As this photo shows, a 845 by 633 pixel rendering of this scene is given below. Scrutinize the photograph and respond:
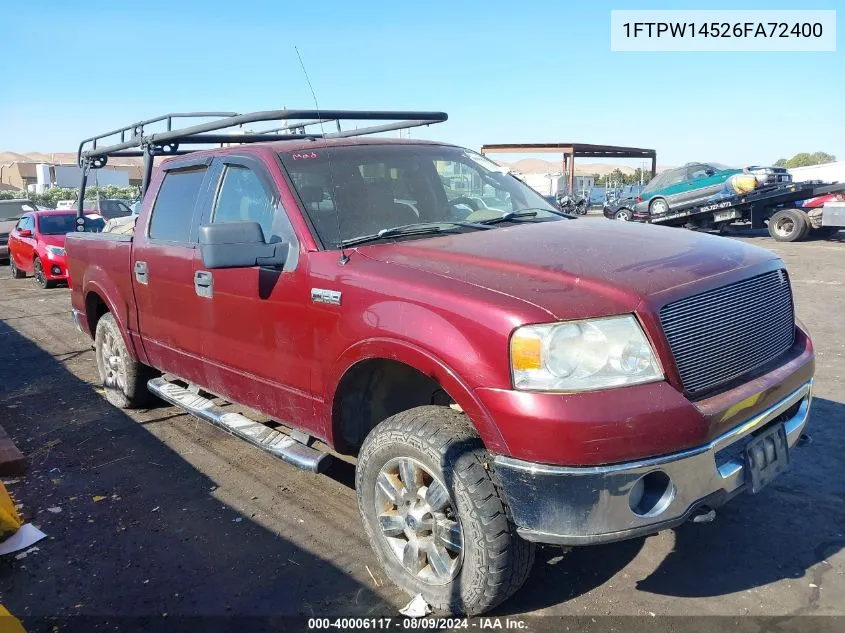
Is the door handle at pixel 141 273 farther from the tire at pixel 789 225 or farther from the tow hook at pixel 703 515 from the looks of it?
the tire at pixel 789 225

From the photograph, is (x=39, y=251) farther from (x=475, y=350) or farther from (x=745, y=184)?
(x=745, y=184)

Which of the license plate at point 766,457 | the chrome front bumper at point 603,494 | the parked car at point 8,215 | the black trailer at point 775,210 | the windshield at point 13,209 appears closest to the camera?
the chrome front bumper at point 603,494

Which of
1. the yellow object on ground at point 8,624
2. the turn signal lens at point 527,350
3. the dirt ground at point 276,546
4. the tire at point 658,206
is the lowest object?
the dirt ground at point 276,546

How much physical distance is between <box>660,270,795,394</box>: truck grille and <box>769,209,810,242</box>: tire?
17113 mm

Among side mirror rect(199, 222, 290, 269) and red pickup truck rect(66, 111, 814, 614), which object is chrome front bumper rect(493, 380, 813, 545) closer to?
red pickup truck rect(66, 111, 814, 614)

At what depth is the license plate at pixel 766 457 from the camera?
9.14ft

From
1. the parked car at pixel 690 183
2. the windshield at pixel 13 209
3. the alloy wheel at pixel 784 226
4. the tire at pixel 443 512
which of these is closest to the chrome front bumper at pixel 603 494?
the tire at pixel 443 512

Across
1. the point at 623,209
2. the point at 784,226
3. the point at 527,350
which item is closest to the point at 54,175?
the point at 623,209

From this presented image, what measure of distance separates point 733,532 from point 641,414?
155 centimetres

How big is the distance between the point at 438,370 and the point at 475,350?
198 mm

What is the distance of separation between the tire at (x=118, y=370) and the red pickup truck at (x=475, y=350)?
1.33 m

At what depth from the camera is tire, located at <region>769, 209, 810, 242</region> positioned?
18266 millimetres

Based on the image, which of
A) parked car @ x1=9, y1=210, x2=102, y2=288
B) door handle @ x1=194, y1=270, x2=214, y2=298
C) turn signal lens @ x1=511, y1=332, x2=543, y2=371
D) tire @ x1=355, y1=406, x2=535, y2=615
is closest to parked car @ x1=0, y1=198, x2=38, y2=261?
parked car @ x1=9, y1=210, x2=102, y2=288

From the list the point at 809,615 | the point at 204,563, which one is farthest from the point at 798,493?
the point at 204,563
